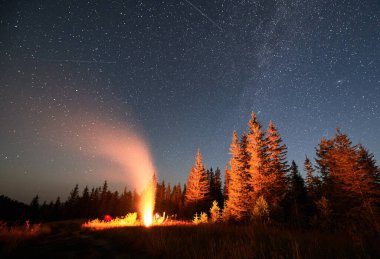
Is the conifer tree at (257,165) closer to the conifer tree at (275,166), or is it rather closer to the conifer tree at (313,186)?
the conifer tree at (275,166)

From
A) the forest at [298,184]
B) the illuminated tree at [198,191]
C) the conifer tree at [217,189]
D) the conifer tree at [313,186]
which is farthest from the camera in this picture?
the conifer tree at [217,189]

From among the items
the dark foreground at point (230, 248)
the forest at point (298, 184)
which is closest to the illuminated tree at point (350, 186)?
the forest at point (298, 184)

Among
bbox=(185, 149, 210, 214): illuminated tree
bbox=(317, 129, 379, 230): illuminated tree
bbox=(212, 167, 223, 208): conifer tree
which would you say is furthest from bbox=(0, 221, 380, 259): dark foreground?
bbox=(212, 167, 223, 208): conifer tree

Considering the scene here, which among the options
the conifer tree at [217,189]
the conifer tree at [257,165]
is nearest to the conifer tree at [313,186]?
the conifer tree at [257,165]

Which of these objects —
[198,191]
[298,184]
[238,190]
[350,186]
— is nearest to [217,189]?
[198,191]

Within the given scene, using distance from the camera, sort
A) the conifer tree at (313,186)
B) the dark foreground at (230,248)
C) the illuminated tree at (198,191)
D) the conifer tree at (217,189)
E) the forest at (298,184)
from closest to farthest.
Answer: the dark foreground at (230,248), the forest at (298,184), the conifer tree at (313,186), the illuminated tree at (198,191), the conifer tree at (217,189)

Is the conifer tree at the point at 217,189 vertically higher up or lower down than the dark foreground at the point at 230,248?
higher up

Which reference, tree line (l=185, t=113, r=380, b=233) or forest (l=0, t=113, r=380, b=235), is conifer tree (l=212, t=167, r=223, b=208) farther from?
tree line (l=185, t=113, r=380, b=233)

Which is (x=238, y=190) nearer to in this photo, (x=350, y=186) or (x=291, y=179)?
(x=291, y=179)

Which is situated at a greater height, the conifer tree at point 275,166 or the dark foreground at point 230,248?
the conifer tree at point 275,166

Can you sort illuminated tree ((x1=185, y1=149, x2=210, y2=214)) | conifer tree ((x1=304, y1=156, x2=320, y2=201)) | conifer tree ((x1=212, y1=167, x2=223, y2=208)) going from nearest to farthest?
conifer tree ((x1=304, y1=156, x2=320, y2=201)) < illuminated tree ((x1=185, y1=149, x2=210, y2=214)) < conifer tree ((x1=212, y1=167, x2=223, y2=208))

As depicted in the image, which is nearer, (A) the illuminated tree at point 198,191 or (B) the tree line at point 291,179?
(B) the tree line at point 291,179

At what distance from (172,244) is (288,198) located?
21.1 metres

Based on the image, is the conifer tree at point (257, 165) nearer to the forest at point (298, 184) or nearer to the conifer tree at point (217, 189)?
the forest at point (298, 184)
